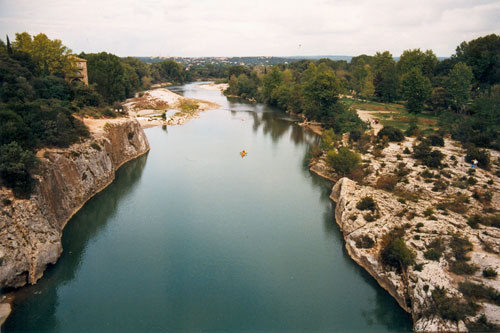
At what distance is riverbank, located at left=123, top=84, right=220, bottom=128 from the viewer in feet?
228

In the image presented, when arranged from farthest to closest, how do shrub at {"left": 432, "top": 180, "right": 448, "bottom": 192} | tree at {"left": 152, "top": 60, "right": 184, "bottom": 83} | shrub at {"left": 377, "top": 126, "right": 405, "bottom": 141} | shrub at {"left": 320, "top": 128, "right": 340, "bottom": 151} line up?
tree at {"left": 152, "top": 60, "right": 184, "bottom": 83}, shrub at {"left": 377, "top": 126, "right": 405, "bottom": 141}, shrub at {"left": 320, "top": 128, "right": 340, "bottom": 151}, shrub at {"left": 432, "top": 180, "right": 448, "bottom": 192}

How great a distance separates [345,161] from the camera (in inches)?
1416

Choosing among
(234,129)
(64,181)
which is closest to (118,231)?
(64,181)

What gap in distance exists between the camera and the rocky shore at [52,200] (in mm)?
20022

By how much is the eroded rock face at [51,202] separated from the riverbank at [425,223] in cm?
2263

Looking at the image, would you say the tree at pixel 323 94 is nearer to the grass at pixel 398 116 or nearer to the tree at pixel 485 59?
the grass at pixel 398 116

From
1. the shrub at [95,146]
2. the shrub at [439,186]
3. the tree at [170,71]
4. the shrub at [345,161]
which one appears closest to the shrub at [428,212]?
the shrub at [439,186]

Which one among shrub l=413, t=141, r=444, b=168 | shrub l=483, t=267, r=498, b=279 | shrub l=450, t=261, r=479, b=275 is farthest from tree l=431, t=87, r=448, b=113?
shrub l=483, t=267, r=498, b=279

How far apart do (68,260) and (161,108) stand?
63.9 metres

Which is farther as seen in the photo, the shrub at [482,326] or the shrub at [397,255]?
the shrub at [397,255]

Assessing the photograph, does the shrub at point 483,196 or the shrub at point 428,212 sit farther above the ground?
the shrub at point 483,196

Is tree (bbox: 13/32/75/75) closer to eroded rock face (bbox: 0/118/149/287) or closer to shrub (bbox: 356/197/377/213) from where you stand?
eroded rock face (bbox: 0/118/149/287)

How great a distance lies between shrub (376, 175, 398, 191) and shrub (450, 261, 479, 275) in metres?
12.4

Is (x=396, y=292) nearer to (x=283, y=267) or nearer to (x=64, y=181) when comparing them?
(x=283, y=267)
